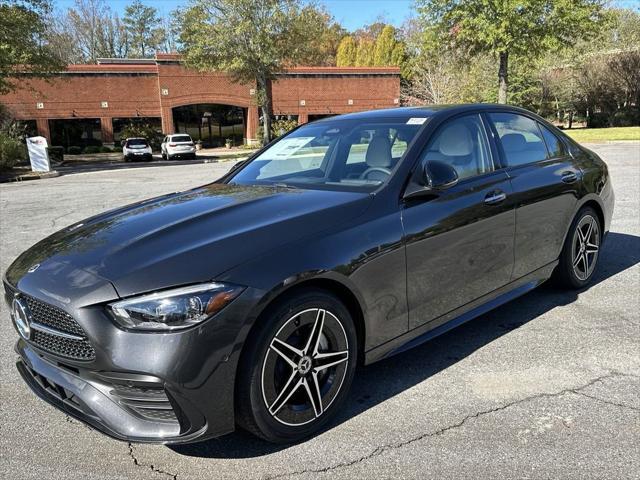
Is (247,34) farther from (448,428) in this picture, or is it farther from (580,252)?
(448,428)

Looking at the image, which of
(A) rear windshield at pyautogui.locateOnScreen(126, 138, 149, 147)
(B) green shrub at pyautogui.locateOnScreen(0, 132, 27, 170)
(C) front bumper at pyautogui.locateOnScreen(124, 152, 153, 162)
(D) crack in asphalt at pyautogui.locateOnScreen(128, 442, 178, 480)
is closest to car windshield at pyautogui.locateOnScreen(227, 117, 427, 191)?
(D) crack in asphalt at pyautogui.locateOnScreen(128, 442, 178, 480)

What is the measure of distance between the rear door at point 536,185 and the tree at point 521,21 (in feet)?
71.7

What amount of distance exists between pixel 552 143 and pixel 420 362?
2367 mm

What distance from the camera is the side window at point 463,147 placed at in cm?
364

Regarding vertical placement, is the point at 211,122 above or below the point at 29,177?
above

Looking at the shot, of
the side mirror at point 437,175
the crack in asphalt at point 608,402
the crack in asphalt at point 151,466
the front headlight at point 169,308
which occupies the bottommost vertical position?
the crack in asphalt at point 151,466

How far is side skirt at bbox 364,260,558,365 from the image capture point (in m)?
3.19

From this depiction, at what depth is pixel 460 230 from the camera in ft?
11.4

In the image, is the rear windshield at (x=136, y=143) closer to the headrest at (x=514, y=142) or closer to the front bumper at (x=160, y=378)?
the headrest at (x=514, y=142)

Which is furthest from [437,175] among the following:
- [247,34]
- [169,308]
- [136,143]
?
[136,143]

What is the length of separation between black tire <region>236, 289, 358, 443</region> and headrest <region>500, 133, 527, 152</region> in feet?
6.97

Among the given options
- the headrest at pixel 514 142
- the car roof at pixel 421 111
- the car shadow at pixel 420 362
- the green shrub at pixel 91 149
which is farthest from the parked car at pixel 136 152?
the headrest at pixel 514 142

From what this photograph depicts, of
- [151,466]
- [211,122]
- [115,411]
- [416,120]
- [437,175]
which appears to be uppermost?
[211,122]

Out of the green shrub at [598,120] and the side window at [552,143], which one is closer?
the side window at [552,143]
